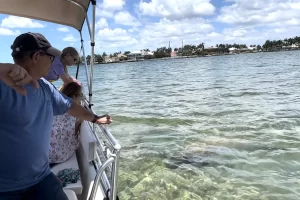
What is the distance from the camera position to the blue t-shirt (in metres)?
1.87

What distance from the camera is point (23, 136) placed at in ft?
6.36

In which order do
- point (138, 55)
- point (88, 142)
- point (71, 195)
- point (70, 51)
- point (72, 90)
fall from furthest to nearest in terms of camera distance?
point (138, 55) → point (70, 51) → point (72, 90) → point (88, 142) → point (71, 195)

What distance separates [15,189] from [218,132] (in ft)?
25.0

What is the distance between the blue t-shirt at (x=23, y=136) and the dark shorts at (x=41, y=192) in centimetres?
3

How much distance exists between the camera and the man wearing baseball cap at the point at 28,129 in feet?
6.16

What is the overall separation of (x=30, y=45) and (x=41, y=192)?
916 millimetres

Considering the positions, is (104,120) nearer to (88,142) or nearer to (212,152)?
(88,142)

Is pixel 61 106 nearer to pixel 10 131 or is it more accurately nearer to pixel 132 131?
pixel 10 131

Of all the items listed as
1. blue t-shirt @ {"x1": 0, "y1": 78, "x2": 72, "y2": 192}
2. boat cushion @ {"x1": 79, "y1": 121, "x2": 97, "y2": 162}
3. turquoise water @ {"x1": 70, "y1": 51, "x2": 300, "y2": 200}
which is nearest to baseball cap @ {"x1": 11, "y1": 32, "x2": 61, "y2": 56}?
blue t-shirt @ {"x1": 0, "y1": 78, "x2": 72, "y2": 192}

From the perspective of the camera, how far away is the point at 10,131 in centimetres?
190

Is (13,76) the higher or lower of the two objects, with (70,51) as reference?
lower

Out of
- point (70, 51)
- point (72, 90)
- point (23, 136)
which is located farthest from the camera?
point (70, 51)

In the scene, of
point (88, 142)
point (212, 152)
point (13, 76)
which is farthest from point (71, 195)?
point (212, 152)

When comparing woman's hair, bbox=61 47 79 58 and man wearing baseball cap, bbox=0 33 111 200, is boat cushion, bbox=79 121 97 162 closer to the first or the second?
man wearing baseball cap, bbox=0 33 111 200
